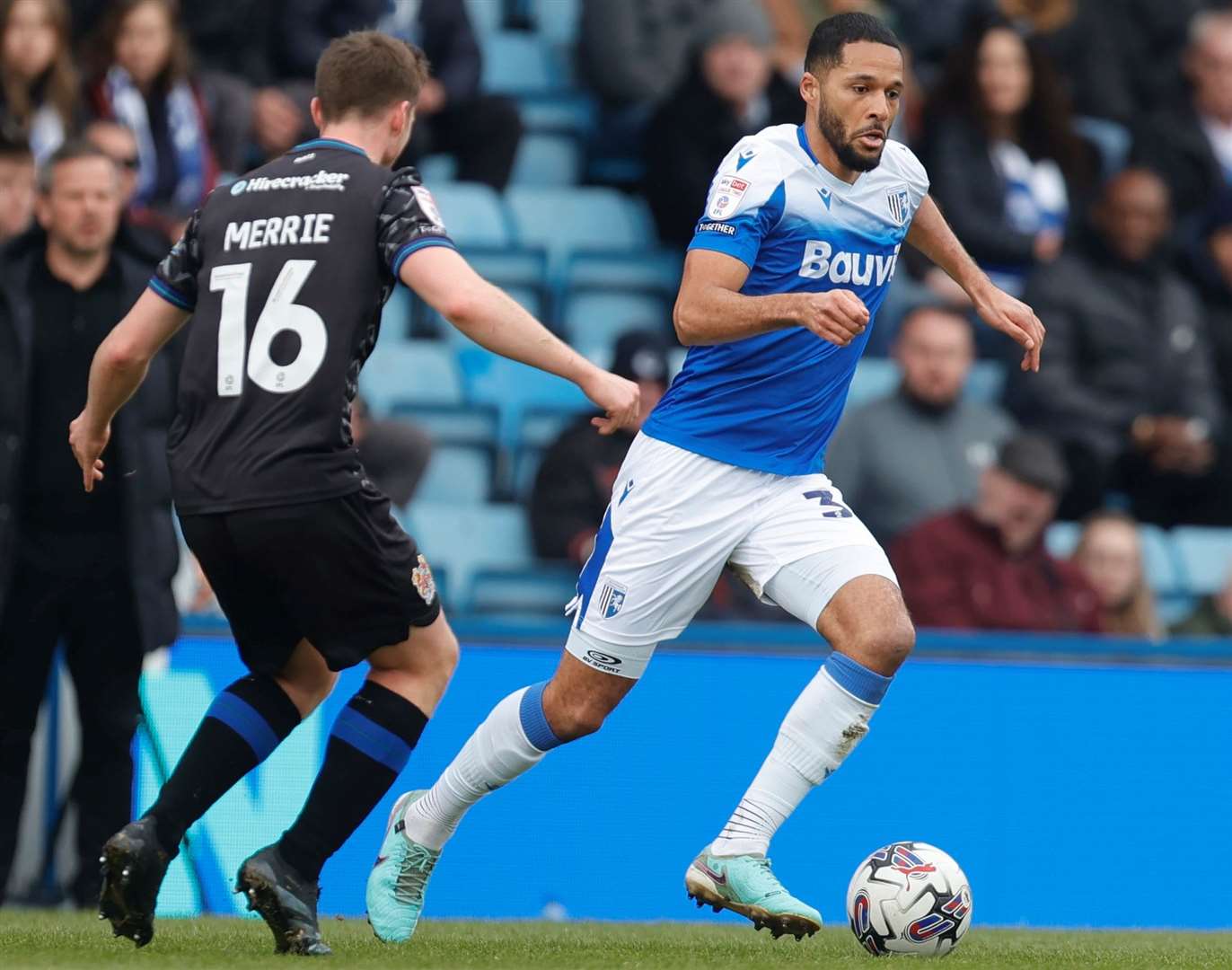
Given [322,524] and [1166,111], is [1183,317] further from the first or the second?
[322,524]

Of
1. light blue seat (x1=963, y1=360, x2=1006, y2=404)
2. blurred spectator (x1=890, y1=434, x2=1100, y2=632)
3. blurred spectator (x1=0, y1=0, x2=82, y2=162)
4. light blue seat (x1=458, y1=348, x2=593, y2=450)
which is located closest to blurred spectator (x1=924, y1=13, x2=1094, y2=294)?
light blue seat (x1=963, y1=360, x2=1006, y2=404)

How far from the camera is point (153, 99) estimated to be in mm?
9648

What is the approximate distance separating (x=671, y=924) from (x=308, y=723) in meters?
1.46

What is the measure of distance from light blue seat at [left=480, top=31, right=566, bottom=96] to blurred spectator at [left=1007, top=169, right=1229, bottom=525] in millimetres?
3221

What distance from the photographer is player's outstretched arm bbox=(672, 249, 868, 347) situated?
4.91 metres

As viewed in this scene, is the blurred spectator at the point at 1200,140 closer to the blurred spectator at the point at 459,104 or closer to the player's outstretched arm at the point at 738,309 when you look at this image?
the blurred spectator at the point at 459,104

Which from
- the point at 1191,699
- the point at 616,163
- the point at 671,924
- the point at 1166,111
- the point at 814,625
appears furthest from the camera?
the point at 1166,111

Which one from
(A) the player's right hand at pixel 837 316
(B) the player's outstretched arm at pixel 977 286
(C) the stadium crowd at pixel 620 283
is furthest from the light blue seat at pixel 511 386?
(A) the player's right hand at pixel 837 316

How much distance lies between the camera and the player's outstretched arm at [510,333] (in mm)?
4746

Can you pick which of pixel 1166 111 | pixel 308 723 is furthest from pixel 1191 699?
pixel 1166 111

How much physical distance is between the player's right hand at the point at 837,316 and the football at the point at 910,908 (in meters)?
1.52

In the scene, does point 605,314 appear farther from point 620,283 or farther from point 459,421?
point 459,421

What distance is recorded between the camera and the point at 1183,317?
36.7 feet

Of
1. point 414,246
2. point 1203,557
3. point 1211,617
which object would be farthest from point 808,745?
point 1203,557
